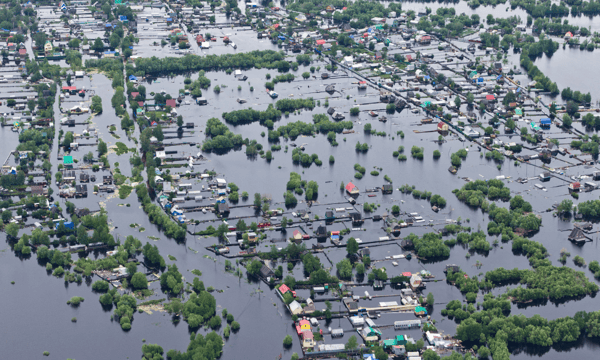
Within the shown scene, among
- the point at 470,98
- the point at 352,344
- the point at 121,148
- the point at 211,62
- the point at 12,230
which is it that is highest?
the point at 211,62

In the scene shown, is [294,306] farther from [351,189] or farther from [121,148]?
[121,148]

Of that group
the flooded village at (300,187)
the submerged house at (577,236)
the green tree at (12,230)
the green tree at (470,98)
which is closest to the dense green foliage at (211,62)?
the flooded village at (300,187)

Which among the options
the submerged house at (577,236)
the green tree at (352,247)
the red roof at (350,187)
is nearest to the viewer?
the green tree at (352,247)

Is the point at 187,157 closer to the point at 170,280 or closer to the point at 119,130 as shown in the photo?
the point at 119,130

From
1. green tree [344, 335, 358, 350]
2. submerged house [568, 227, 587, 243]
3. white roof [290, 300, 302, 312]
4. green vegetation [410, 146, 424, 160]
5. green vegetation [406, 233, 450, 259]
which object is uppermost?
green vegetation [410, 146, 424, 160]

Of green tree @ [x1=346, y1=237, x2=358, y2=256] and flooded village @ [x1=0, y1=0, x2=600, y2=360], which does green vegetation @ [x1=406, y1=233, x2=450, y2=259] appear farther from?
green tree @ [x1=346, y1=237, x2=358, y2=256]

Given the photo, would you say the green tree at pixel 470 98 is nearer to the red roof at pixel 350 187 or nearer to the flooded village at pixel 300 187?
the flooded village at pixel 300 187

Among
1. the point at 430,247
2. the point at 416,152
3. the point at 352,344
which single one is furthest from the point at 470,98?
the point at 352,344

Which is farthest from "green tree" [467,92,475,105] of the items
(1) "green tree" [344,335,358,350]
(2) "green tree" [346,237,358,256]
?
(1) "green tree" [344,335,358,350]
